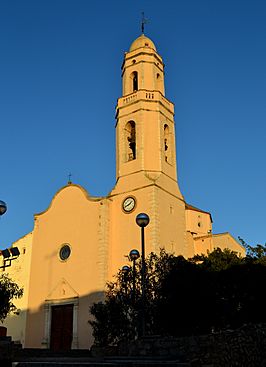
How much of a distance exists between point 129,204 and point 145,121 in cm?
594

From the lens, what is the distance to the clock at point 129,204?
28750 millimetres

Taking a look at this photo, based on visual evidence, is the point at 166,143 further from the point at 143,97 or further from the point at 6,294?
the point at 6,294

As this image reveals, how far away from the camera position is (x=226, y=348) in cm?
965

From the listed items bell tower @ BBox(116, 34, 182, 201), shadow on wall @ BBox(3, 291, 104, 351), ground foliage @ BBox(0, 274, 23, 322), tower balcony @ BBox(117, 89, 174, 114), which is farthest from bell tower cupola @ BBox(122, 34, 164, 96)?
ground foliage @ BBox(0, 274, 23, 322)

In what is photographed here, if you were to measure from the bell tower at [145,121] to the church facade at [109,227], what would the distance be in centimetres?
7

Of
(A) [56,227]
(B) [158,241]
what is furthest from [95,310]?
(A) [56,227]

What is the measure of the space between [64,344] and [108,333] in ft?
30.8

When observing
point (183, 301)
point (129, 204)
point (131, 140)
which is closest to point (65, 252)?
point (129, 204)

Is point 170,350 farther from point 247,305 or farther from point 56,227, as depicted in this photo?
point 56,227

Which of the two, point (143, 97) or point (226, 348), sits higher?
point (143, 97)

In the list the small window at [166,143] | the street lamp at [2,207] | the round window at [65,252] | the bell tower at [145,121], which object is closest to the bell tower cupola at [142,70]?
the bell tower at [145,121]

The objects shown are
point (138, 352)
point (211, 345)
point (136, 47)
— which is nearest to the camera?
point (211, 345)

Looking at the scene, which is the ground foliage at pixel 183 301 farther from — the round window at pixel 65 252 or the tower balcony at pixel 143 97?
the tower balcony at pixel 143 97

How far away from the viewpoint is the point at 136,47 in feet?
→ 113
